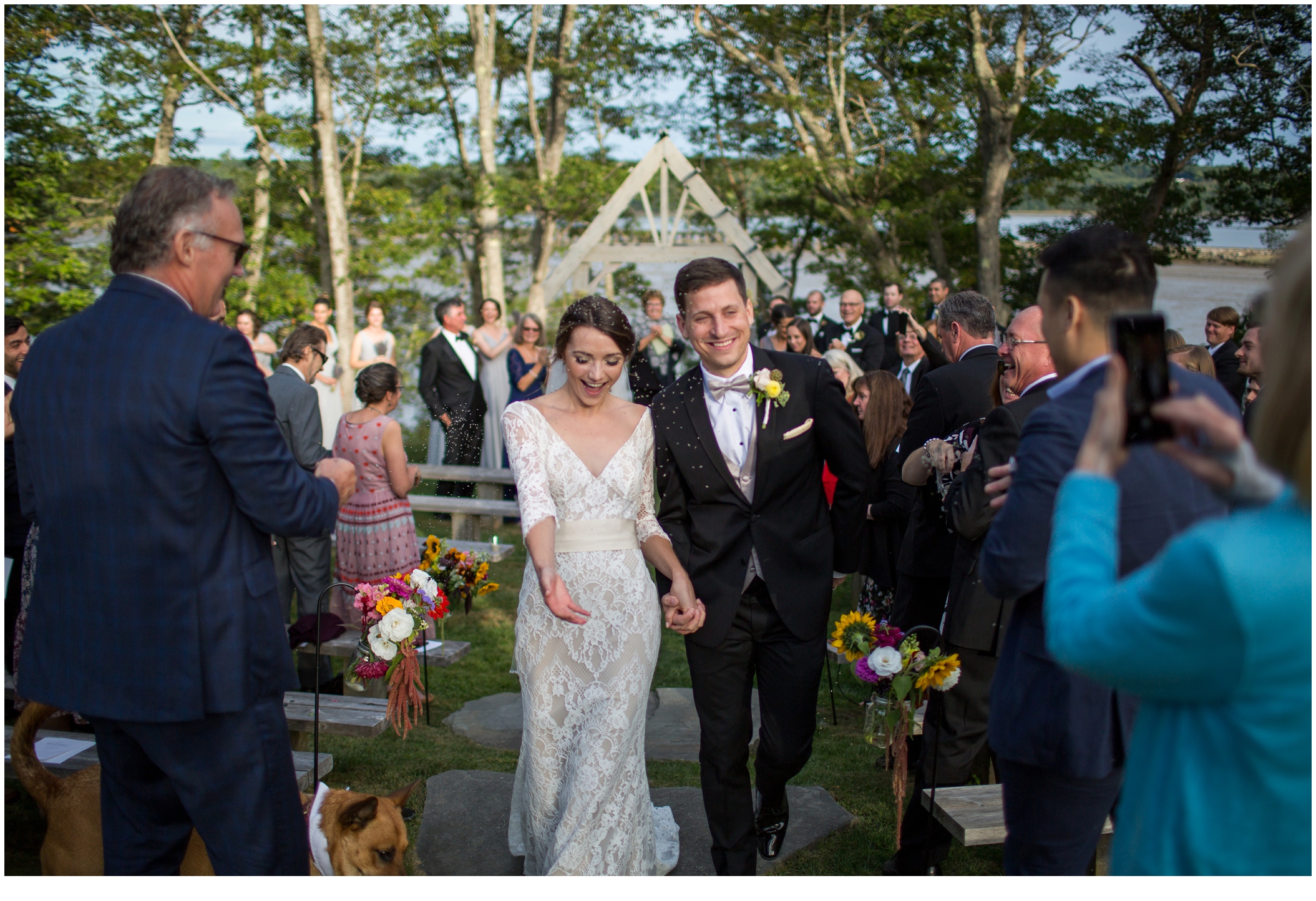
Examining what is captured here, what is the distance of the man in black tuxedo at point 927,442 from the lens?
4.56 m

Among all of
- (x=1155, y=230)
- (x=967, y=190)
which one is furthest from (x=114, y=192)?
(x=1155, y=230)

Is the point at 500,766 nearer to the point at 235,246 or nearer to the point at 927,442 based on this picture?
the point at 927,442

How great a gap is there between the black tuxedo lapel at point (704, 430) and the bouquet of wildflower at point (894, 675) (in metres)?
0.83

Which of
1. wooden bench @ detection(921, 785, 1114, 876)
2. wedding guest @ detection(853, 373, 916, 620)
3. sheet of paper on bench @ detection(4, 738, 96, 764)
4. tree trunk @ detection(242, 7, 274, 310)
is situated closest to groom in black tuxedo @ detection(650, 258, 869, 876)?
wooden bench @ detection(921, 785, 1114, 876)

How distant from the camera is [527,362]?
10.8 metres

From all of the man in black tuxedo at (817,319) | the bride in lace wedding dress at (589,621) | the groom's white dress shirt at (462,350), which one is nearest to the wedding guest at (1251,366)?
the bride in lace wedding dress at (589,621)

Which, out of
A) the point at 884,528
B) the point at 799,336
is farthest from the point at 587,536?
the point at 799,336

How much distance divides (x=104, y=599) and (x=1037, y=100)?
1529cm

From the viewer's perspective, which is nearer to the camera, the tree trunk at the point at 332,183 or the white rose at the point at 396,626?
the white rose at the point at 396,626

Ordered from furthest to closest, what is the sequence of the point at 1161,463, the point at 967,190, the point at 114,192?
the point at 967,190, the point at 114,192, the point at 1161,463

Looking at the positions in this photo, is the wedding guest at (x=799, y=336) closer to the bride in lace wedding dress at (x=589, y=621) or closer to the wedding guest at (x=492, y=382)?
the wedding guest at (x=492, y=382)

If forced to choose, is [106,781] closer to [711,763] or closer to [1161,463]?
[711,763]

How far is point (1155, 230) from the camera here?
14430mm

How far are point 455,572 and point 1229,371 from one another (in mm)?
7208
